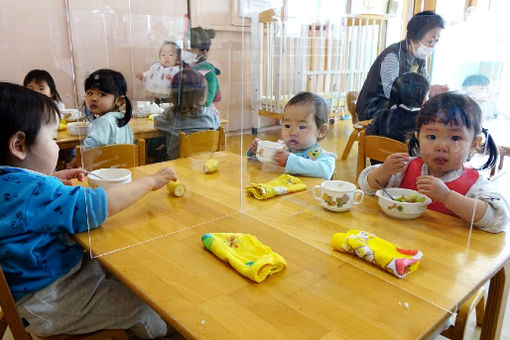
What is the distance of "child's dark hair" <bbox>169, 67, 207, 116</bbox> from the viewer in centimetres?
154

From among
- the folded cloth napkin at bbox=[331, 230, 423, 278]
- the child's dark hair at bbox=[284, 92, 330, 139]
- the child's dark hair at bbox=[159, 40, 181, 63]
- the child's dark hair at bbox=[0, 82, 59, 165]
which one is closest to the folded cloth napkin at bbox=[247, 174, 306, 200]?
the child's dark hair at bbox=[284, 92, 330, 139]

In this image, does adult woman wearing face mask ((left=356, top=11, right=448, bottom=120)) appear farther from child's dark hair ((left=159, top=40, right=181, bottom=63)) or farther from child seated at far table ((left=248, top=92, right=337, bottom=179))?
child's dark hair ((left=159, top=40, right=181, bottom=63))

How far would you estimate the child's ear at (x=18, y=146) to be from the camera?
97 cm

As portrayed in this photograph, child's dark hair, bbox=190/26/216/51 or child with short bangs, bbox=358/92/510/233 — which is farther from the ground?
child's dark hair, bbox=190/26/216/51

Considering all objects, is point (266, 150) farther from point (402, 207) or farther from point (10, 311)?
point (10, 311)

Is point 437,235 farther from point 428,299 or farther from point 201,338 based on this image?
point 201,338

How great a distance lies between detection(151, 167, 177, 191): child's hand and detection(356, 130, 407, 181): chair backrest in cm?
57

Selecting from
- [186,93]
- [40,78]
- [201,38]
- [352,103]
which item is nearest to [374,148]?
[352,103]

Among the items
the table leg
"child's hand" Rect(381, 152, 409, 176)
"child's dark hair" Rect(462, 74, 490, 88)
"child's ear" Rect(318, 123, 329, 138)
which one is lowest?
the table leg

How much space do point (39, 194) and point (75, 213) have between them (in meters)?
0.09

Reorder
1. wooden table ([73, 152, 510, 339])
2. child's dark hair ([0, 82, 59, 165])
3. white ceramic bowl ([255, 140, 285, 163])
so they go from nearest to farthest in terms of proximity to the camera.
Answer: wooden table ([73, 152, 510, 339]) < child's dark hair ([0, 82, 59, 165]) < white ceramic bowl ([255, 140, 285, 163])

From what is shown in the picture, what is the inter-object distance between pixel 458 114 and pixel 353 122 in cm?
47

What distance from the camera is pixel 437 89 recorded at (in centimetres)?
95

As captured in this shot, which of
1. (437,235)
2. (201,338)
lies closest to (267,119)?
(437,235)
